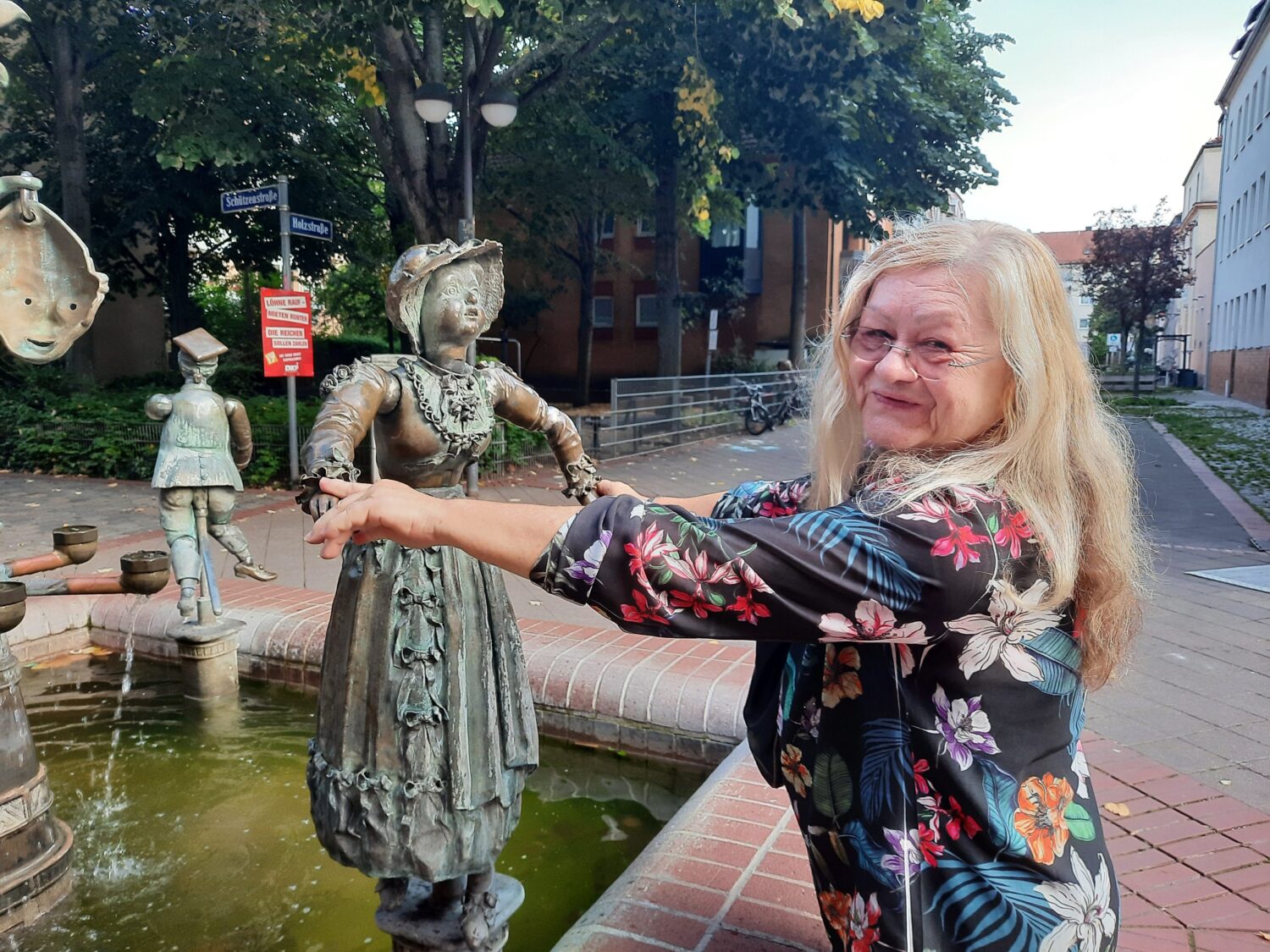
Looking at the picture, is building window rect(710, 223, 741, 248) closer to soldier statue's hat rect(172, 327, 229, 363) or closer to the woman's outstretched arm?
soldier statue's hat rect(172, 327, 229, 363)

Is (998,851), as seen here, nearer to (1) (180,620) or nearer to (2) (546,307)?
(1) (180,620)

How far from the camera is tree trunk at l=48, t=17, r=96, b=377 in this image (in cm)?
1358

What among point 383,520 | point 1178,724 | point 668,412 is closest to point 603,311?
point 668,412

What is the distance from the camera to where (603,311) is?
1065 inches

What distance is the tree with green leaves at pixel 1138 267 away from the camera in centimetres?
2747

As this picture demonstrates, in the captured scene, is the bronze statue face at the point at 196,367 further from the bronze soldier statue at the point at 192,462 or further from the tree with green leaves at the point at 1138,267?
the tree with green leaves at the point at 1138,267

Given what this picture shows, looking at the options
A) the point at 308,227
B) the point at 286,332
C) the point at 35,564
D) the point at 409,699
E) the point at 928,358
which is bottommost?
the point at 409,699

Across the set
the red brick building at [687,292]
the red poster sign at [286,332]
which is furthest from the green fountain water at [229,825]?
the red brick building at [687,292]

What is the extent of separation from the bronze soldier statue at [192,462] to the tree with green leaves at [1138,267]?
28.1m

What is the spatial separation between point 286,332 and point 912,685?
8.97 meters

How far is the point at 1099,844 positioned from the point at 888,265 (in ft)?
3.04

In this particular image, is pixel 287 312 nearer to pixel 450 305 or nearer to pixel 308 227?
pixel 308 227

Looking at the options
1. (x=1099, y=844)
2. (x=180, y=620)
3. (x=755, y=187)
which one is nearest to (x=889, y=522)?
(x=1099, y=844)

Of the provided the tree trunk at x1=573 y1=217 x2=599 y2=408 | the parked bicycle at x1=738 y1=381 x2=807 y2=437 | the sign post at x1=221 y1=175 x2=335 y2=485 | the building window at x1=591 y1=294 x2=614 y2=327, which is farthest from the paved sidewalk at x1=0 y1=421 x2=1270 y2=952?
the building window at x1=591 y1=294 x2=614 y2=327
